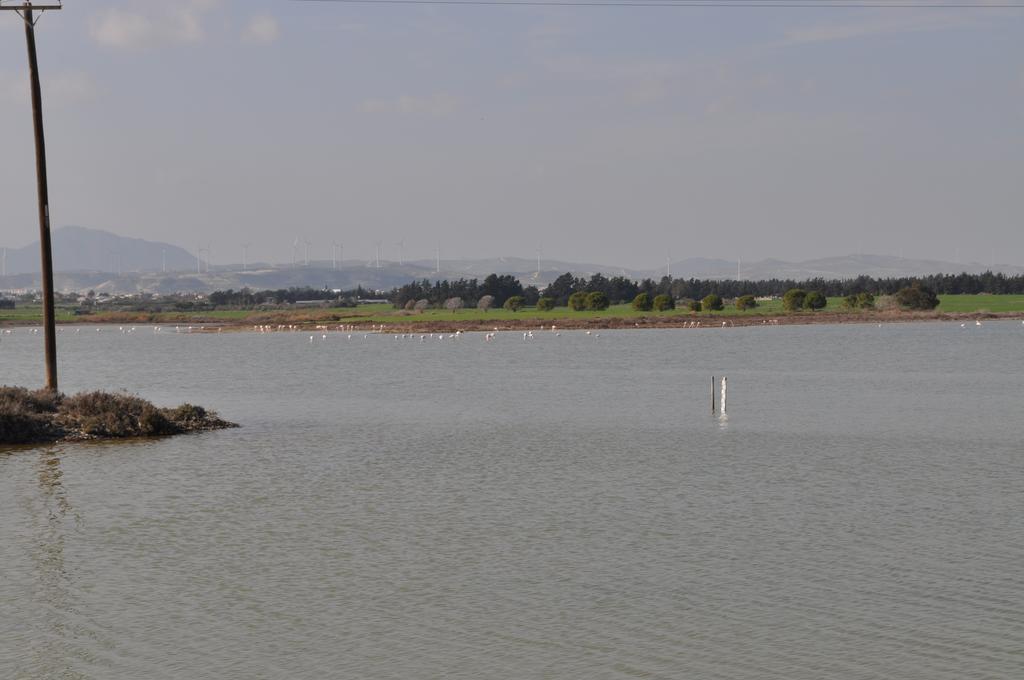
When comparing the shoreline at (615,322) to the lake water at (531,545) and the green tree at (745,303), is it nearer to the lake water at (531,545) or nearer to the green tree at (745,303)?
the green tree at (745,303)

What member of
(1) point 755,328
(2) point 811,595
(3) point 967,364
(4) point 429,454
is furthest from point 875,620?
(1) point 755,328

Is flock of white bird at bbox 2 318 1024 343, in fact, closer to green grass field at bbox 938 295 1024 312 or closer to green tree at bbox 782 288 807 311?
green tree at bbox 782 288 807 311

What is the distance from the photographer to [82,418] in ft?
112

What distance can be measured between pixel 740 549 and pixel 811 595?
2.81 m

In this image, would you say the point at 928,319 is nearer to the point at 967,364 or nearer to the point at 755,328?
the point at 755,328

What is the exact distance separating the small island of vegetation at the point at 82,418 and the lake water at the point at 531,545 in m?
1.24

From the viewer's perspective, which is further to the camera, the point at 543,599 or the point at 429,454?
the point at 429,454

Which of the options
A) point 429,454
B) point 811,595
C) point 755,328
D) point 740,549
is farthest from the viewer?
point 755,328

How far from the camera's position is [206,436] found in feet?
114

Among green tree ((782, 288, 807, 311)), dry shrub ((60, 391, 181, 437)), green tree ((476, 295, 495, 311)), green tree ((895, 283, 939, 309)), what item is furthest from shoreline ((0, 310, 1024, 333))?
dry shrub ((60, 391, 181, 437))

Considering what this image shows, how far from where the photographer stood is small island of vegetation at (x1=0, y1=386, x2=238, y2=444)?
108 feet

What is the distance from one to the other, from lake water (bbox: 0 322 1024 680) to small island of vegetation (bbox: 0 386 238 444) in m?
1.24

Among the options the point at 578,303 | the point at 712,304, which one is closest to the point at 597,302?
the point at 578,303

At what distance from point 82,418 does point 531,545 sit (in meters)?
19.4
